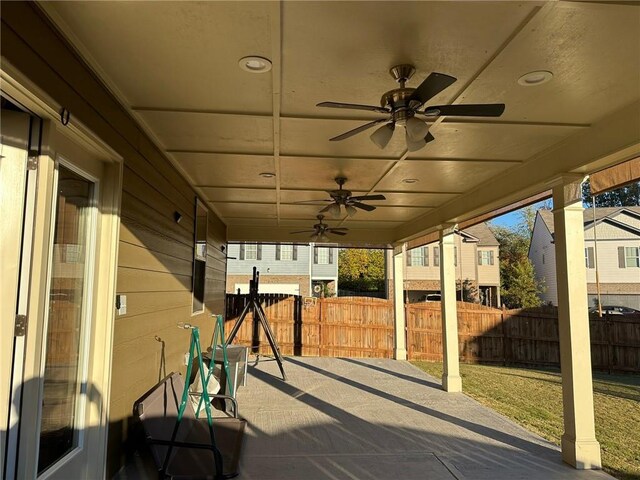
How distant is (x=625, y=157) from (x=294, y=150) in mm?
2665

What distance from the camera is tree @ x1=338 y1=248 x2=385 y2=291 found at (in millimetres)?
30766

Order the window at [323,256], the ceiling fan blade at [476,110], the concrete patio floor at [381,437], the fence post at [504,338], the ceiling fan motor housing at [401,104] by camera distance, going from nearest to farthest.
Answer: the ceiling fan blade at [476,110], the ceiling fan motor housing at [401,104], the concrete patio floor at [381,437], the fence post at [504,338], the window at [323,256]

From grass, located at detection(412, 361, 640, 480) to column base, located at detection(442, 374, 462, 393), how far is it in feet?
0.74

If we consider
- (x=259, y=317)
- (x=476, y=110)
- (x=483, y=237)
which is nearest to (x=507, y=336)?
(x=259, y=317)

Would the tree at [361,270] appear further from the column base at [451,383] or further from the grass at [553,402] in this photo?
the column base at [451,383]

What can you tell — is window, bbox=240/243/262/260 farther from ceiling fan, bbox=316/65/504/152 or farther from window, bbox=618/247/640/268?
ceiling fan, bbox=316/65/504/152

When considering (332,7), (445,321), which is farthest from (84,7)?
(445,321)

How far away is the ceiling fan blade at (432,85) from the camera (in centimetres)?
227

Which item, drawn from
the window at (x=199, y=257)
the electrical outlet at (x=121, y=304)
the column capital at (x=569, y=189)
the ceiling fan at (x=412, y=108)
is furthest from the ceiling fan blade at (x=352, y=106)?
the window at (x=199, y=257)

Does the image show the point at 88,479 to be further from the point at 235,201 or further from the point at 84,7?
the point at 235,201

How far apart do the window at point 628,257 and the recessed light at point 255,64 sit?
2290 cm

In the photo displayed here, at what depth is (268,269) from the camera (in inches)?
836

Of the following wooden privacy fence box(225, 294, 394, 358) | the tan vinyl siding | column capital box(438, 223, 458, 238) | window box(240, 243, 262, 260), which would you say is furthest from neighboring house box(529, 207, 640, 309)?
column capital box(438, 223, 458, 238)

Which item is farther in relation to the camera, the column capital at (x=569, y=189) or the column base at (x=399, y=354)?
the column base at (x=399, y=354)
